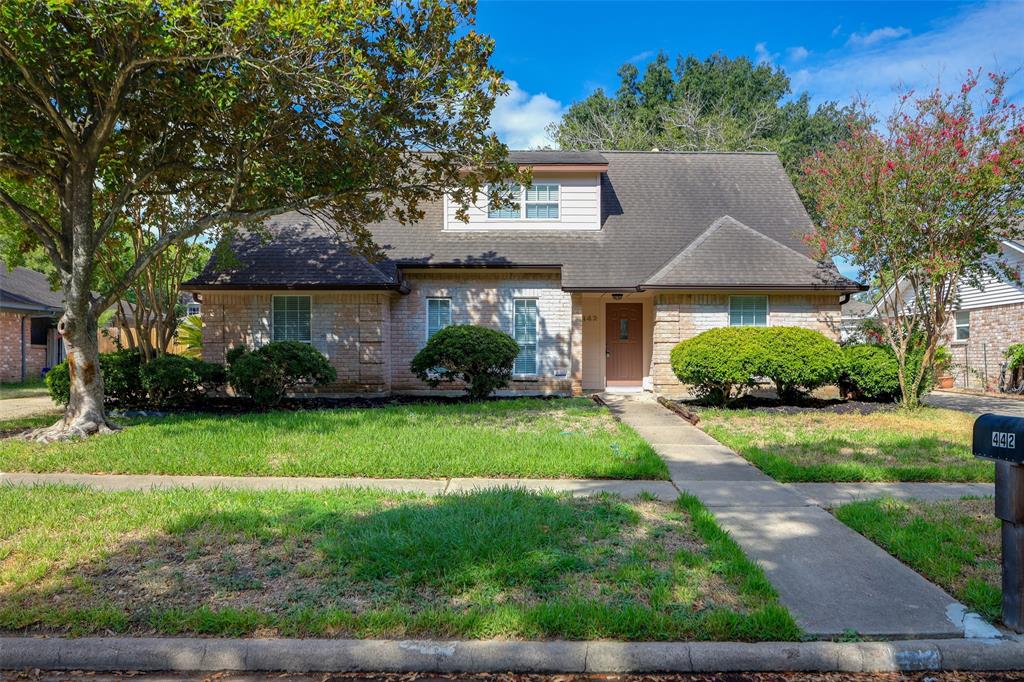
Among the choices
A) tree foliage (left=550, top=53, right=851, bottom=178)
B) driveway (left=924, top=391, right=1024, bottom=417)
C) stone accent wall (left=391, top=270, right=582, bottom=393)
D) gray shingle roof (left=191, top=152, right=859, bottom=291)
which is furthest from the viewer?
tree foliage (left=550, top=53, right=851, bottom=178)

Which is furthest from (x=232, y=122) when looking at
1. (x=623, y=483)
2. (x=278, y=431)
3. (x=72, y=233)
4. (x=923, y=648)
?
(x=923, y=648)

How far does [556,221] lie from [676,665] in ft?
44.7

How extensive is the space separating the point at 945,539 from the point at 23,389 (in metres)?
23.8

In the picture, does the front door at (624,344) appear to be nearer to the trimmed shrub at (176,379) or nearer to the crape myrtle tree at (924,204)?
the crape myrtle tree at (924,204)

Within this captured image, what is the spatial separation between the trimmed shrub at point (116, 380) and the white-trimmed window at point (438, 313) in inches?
249

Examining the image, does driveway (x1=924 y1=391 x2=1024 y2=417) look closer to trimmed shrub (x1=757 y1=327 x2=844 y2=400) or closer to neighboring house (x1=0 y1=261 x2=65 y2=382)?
trimmed shrub (x1=757 y1=327 x2=844 y2=400)

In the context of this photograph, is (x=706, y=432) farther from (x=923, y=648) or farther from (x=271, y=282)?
(x=271, y=282)

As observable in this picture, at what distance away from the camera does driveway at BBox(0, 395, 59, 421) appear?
11.8 metres

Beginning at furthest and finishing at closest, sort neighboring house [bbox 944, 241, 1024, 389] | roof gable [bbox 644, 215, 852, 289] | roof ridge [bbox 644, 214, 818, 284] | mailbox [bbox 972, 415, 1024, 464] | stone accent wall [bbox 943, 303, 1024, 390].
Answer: stone accent wall [bbox 943, 303, 1024, 390] < neighboring house [bbox 944, 241, 1024, 389] < roof ridge [bbox 644, 214, 818, 284] < roof gable [bbox 644, 215, 852, 289] < mailbox [bbox 972, 415, 1024, 464]

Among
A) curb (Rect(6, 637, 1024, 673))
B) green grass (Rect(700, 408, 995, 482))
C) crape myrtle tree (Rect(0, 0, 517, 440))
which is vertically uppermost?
crape myrtle tree (Rect(0, 0, 517, 440))

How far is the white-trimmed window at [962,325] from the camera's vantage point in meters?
20.8

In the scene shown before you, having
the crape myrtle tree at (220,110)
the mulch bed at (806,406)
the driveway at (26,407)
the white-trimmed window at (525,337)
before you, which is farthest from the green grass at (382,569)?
the white-trimmed window at (525,337)

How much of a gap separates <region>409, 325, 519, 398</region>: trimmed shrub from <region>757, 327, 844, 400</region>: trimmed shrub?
5.18 metres

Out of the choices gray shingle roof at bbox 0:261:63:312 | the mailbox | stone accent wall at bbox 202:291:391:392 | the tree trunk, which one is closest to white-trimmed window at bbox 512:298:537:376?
stone accent wall at bbox 202:291:391:392
